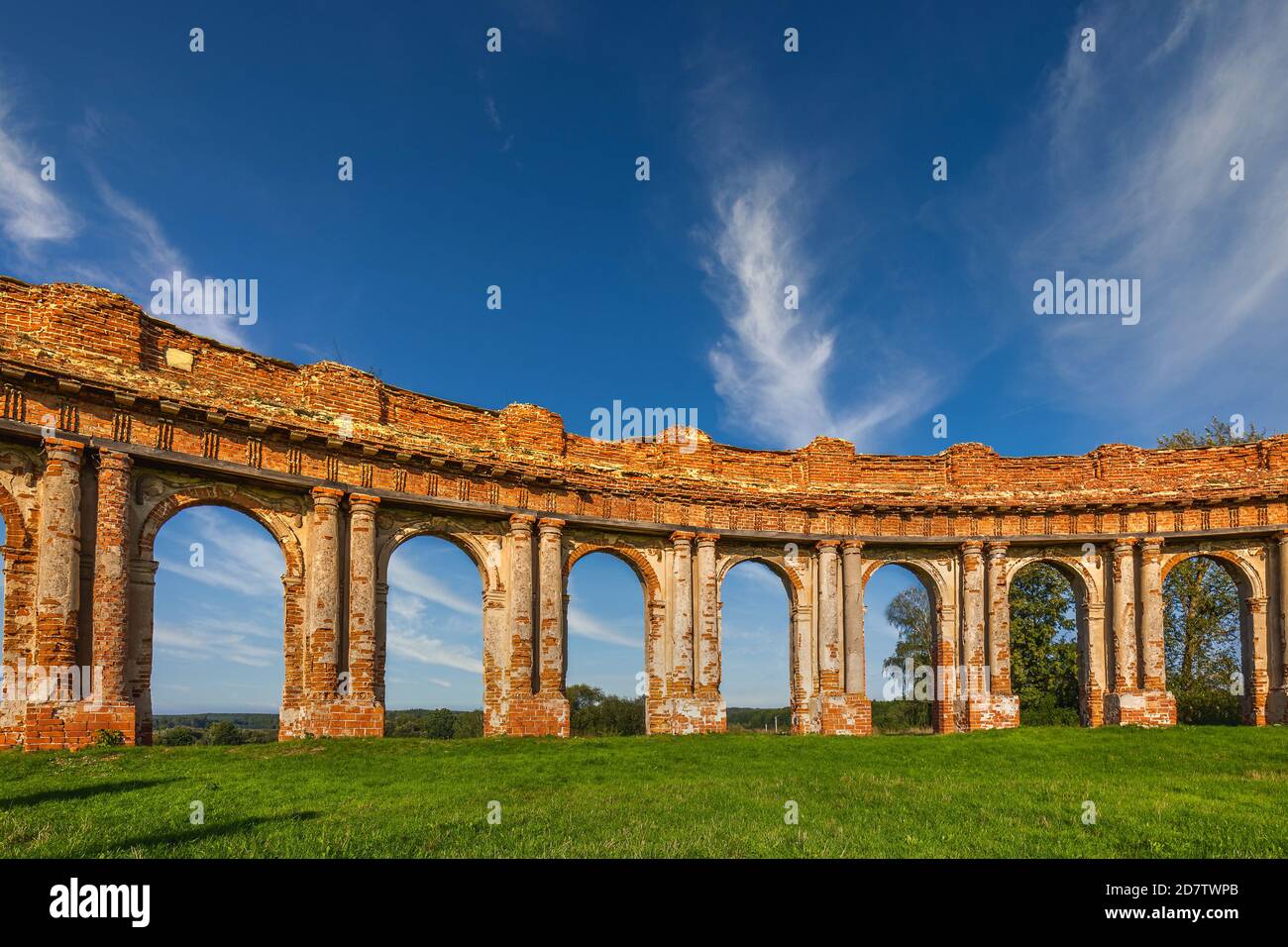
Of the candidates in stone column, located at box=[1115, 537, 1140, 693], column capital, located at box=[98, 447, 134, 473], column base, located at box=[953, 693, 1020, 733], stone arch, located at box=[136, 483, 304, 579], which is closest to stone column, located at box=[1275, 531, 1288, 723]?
stone column, located at box=[1115, 537, 1140, 693]

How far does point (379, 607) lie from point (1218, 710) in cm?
2876

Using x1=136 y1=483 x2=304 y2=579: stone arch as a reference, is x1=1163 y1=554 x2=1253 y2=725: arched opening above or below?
below

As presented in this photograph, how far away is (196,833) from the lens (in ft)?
24.7

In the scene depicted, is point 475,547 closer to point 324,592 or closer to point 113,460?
point 324,592

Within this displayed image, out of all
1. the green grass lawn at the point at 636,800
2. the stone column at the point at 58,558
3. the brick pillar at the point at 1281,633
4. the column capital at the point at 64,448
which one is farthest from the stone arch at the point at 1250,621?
the column capital at the point at 64,448

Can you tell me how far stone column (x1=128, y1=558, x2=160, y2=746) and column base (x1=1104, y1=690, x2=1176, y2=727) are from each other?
23.5 metres

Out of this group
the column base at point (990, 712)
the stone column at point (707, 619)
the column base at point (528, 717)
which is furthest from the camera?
the column base at point (990, 712)

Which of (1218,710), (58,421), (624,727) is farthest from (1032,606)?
(58,421)

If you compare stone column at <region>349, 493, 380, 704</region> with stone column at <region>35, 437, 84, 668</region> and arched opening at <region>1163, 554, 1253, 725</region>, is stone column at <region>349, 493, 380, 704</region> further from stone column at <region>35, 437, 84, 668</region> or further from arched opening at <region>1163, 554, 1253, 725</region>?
arched opening at <region>1163, 554, 1253, 725</region>

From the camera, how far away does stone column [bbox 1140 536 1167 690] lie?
23.6 m

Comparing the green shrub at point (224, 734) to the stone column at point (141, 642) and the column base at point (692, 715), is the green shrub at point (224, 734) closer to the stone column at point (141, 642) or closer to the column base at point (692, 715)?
the stone column at point (141, 642)

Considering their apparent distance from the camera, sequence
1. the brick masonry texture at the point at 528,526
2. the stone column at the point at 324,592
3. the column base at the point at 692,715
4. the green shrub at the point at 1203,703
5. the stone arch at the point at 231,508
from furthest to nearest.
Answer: the green shrub at the point at 1203,703
the column base at the point at 692,715
the stone column at the point at 324,592
the stone arch at the point at 231,508
the brick masonry texture at the point at 528,526

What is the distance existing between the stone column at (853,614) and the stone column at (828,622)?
22 cm

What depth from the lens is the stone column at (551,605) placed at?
2062cm
